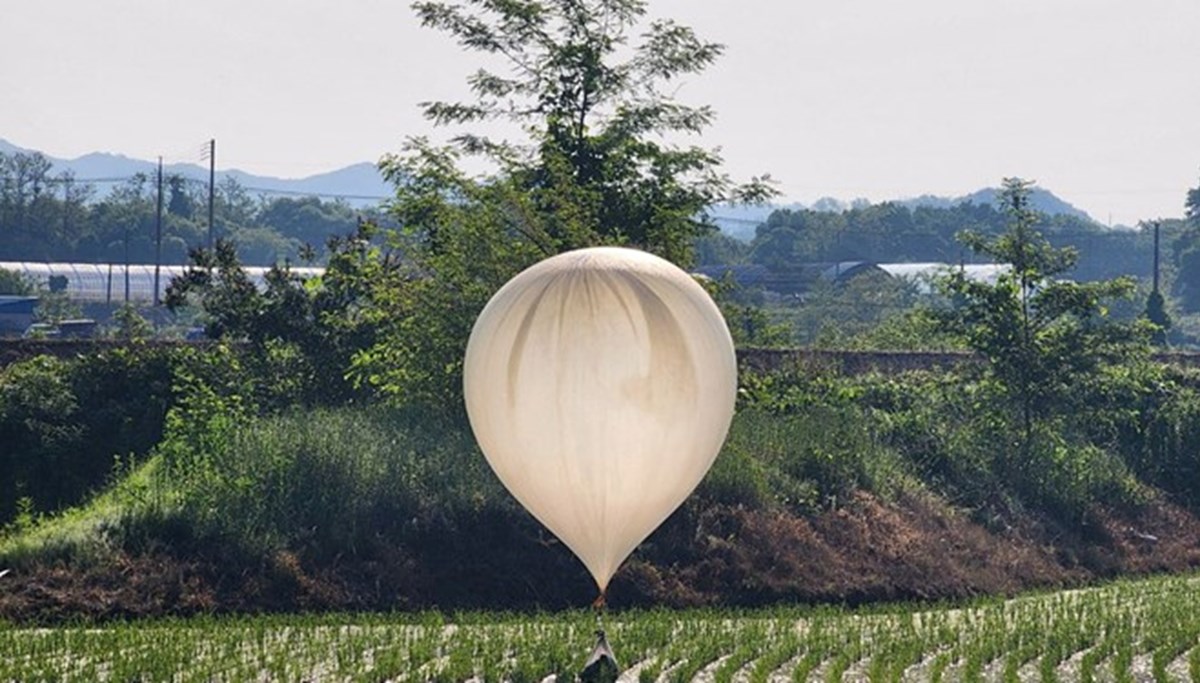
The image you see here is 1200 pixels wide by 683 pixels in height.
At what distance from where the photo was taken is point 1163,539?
31.0 metres

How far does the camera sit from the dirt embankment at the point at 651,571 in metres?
20.3

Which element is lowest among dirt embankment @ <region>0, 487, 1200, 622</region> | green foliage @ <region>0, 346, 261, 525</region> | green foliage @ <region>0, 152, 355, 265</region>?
dirt embankment @ <region>0, 487, 1200, 622</region>

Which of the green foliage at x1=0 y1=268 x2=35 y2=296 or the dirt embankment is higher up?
the green foliage at x1=0 y1=268 x2=35 y2=296

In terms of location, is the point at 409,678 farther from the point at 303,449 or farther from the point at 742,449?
the point at 742,449

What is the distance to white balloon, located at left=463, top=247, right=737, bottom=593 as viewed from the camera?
14.3 meters

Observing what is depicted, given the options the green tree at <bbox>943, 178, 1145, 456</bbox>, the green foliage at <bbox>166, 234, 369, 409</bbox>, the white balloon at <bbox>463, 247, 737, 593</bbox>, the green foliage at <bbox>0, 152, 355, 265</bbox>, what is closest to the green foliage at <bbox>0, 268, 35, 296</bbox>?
the green foliage at <bbox>0, 152, 355, 265</bbox>

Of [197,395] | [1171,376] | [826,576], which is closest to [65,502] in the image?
[197,395]

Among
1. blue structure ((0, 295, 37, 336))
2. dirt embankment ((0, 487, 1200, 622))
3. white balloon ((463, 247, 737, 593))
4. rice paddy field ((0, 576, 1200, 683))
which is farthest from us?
blue structure ((0, 295, 37, 336))

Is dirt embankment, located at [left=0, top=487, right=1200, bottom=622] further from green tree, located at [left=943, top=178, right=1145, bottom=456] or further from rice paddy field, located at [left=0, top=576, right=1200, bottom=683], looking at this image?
green tree, located at [left=943, top=178, right=1145, bottom=456]

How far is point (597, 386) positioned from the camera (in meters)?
14.2

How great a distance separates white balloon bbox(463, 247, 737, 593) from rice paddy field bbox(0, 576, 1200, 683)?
2157 millimetres

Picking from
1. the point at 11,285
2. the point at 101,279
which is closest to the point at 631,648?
the point at 11,285

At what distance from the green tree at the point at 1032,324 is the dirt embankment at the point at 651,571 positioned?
4387 millimetres

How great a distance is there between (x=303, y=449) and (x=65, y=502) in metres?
8.33
